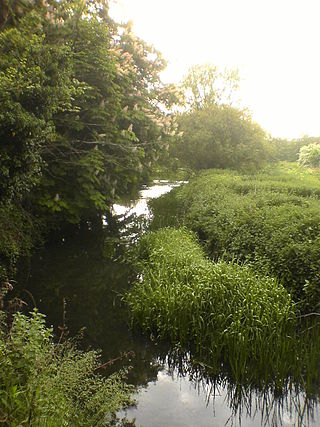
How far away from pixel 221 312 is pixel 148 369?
1475mm

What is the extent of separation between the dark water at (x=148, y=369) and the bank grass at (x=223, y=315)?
29 centimetres

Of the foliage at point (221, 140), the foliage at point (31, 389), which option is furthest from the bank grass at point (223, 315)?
the foliage at point (221, 140)

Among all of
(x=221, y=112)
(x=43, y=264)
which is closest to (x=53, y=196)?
(x=43, y=264)

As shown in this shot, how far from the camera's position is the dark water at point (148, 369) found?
4.82 meters

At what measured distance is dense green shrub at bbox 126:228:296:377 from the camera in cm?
550

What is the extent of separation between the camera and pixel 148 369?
592 centimetres

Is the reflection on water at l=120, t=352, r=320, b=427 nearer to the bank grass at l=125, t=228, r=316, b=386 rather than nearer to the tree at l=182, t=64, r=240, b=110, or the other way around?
the bank grass at l=125, t=228, r=316, b=386

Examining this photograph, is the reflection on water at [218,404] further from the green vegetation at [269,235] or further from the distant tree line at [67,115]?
the distant tree line at [67,115]

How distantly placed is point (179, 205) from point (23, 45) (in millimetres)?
12292

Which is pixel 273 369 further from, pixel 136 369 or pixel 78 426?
pixel 78 426

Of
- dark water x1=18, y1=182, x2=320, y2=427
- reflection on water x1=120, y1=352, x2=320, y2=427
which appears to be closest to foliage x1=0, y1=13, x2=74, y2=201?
dark water x1=18, y1=182, x2=320, y2=427

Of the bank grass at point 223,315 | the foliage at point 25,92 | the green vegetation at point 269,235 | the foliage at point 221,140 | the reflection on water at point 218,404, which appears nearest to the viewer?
the reflection on water at point 218,404

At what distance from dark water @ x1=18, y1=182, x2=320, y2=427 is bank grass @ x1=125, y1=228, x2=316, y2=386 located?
29 centimetres

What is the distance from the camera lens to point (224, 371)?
561 centimetres
